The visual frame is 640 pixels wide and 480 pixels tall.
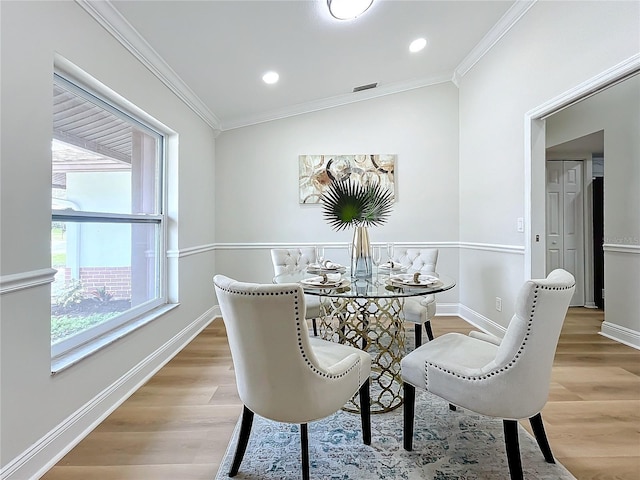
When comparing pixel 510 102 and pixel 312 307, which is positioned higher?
pixel 510 102

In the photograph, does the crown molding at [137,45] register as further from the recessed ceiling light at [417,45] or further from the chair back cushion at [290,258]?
the recessed ceiling light at [417,45]

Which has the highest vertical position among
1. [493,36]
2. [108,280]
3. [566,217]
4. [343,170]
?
[493,36]

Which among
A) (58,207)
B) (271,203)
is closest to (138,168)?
(58,207)

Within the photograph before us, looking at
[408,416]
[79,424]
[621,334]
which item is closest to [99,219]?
[79,424]

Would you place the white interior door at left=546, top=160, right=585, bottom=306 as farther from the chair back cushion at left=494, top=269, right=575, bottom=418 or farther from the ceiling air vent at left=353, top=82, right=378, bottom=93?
the chair back cushion at left=494, top=269, right=575, bottom=418

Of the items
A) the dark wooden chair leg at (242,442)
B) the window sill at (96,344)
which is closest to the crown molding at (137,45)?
the window sill at (96,344)

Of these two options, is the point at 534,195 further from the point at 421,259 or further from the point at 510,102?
the point at 421,259

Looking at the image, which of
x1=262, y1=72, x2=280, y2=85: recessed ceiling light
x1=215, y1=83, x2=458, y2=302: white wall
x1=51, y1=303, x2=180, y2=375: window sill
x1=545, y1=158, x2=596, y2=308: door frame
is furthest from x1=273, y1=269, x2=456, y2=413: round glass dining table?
x1=545, y1=158, x2=596, y2=308: door frame

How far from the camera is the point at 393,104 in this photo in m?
4.08

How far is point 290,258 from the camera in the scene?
3277mm

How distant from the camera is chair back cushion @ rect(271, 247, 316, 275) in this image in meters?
3.19

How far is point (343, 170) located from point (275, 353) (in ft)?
10.2

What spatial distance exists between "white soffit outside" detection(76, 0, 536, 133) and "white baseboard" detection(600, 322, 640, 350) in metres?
2.99

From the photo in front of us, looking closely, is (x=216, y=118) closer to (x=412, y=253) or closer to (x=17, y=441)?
(x=412, y=253)
